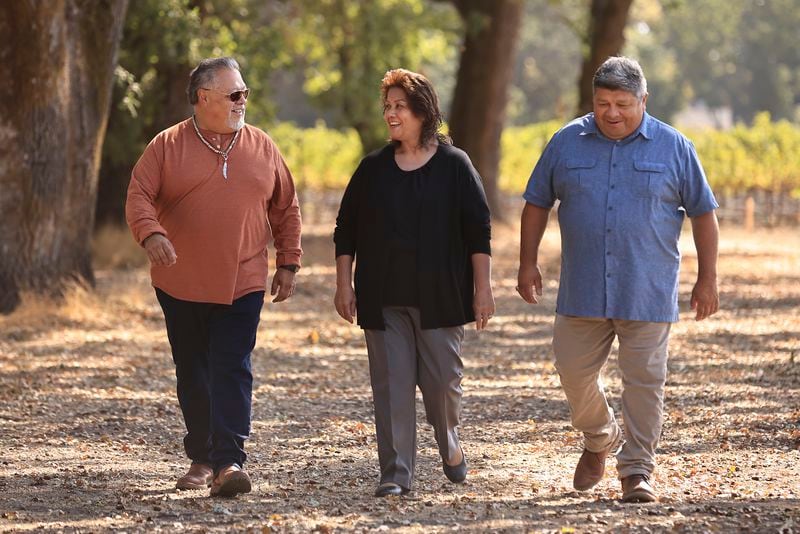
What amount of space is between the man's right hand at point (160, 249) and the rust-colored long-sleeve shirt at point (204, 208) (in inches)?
6.4

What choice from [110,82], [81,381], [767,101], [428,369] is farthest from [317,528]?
[767,101]

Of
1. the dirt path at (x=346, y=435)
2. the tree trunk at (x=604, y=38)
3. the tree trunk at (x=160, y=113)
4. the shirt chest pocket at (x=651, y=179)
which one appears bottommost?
the dirt path at (x=346, y=435)

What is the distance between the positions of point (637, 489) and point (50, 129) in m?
8.49

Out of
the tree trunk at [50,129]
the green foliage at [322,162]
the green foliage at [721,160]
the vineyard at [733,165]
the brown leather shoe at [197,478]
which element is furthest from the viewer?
the green foliage at [322,162]

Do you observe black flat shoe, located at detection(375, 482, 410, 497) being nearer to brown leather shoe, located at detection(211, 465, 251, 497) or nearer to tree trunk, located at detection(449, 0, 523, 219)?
brown leather shoe, located at detection(211, 465, 251, 497)

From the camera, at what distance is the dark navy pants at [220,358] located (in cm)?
659

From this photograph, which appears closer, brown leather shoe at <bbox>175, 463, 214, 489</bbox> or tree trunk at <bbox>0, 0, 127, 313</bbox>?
brown leather shoe at <bbox>175, 463, 214, 489</bbox>

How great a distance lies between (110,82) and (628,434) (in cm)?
885

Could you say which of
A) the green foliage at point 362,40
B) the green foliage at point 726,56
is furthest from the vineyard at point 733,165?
the green foliage at point 726,56

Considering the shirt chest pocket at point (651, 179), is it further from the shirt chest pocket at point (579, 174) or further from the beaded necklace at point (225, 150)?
the beaded necklace at point (225, 150)

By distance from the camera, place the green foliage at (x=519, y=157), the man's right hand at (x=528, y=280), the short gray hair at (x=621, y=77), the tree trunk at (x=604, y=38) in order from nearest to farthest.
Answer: the short gray hair at (x=621, y=77)
the man's right hand at (x=528, y=280)
the tree trunk at (x=604, y=38)
the green foliage at (x=519, y=157)

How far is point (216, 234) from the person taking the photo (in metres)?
6.58

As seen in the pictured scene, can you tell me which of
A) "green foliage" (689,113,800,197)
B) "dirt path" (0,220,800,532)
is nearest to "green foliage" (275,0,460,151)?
"dirt path" (0,220,800,532)

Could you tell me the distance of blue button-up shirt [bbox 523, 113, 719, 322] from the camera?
6.33 m
